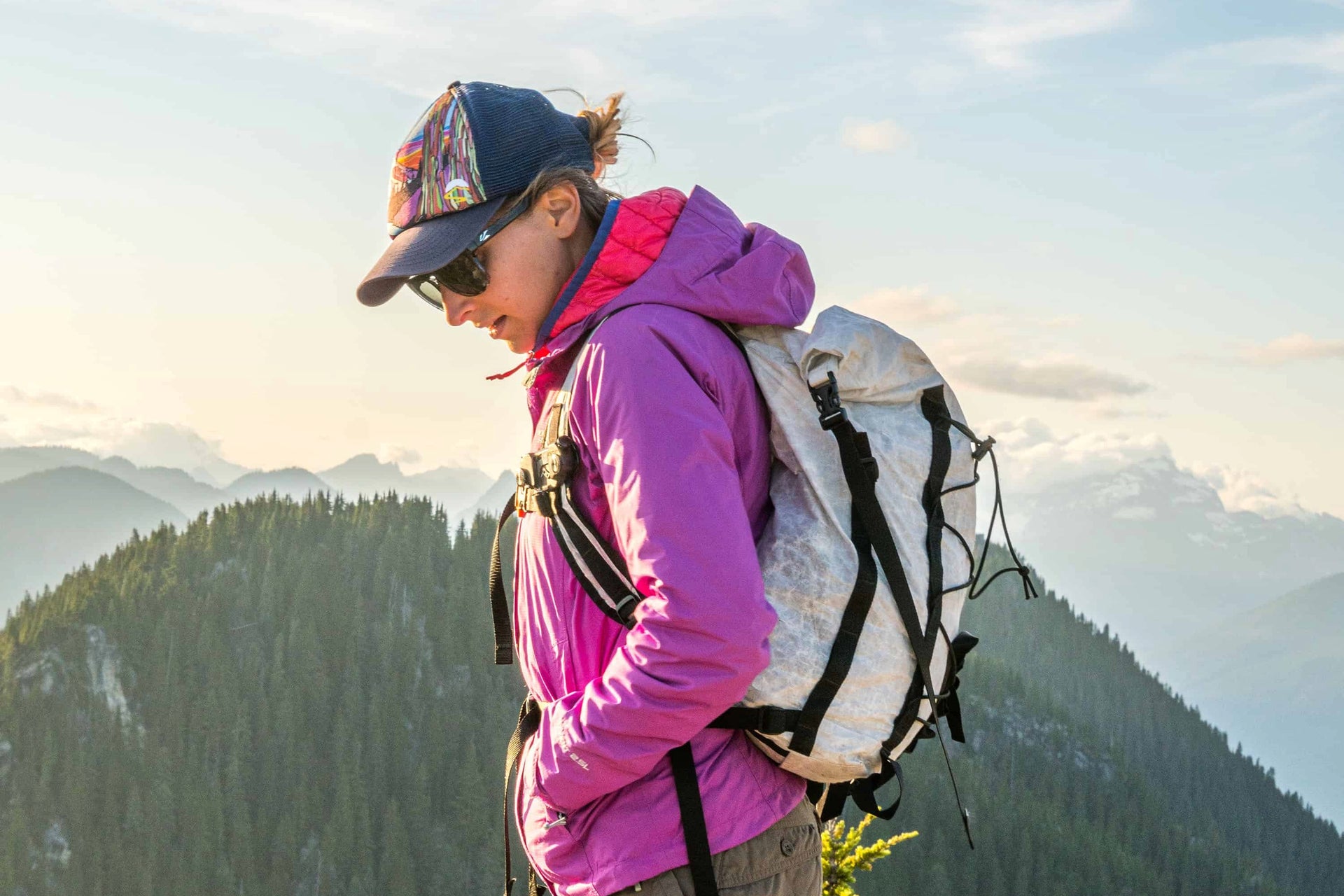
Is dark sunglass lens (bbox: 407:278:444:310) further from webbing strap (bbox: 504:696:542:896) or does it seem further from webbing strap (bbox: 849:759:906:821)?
webbing strap (bbox: 849:759:906:821)

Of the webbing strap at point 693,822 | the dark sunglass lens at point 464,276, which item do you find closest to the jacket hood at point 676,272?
the dark sunglass lens at point 464,276

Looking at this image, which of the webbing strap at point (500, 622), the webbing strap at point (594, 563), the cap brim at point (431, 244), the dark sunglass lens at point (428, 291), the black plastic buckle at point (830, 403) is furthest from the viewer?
the webbing strap at point (500, 622)

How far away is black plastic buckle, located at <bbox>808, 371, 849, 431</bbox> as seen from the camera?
2.87 meters

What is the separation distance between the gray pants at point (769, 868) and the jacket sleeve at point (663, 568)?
0.26m

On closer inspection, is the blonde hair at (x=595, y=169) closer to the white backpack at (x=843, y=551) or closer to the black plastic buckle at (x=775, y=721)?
the white backpack at (x=843, y=551)

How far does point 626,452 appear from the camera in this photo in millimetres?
2674

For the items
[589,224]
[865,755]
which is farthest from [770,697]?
[589,224]

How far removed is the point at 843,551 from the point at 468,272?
1168 millimetres

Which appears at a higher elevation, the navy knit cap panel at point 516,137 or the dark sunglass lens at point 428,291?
the navy knit cap panel at point 516,137

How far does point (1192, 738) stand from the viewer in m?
169

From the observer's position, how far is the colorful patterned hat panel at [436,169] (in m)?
3.02

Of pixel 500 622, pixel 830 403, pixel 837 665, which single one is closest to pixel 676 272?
pixel 830 403

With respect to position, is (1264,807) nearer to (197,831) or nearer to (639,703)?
(197,831)

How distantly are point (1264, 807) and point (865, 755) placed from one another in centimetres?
17779
